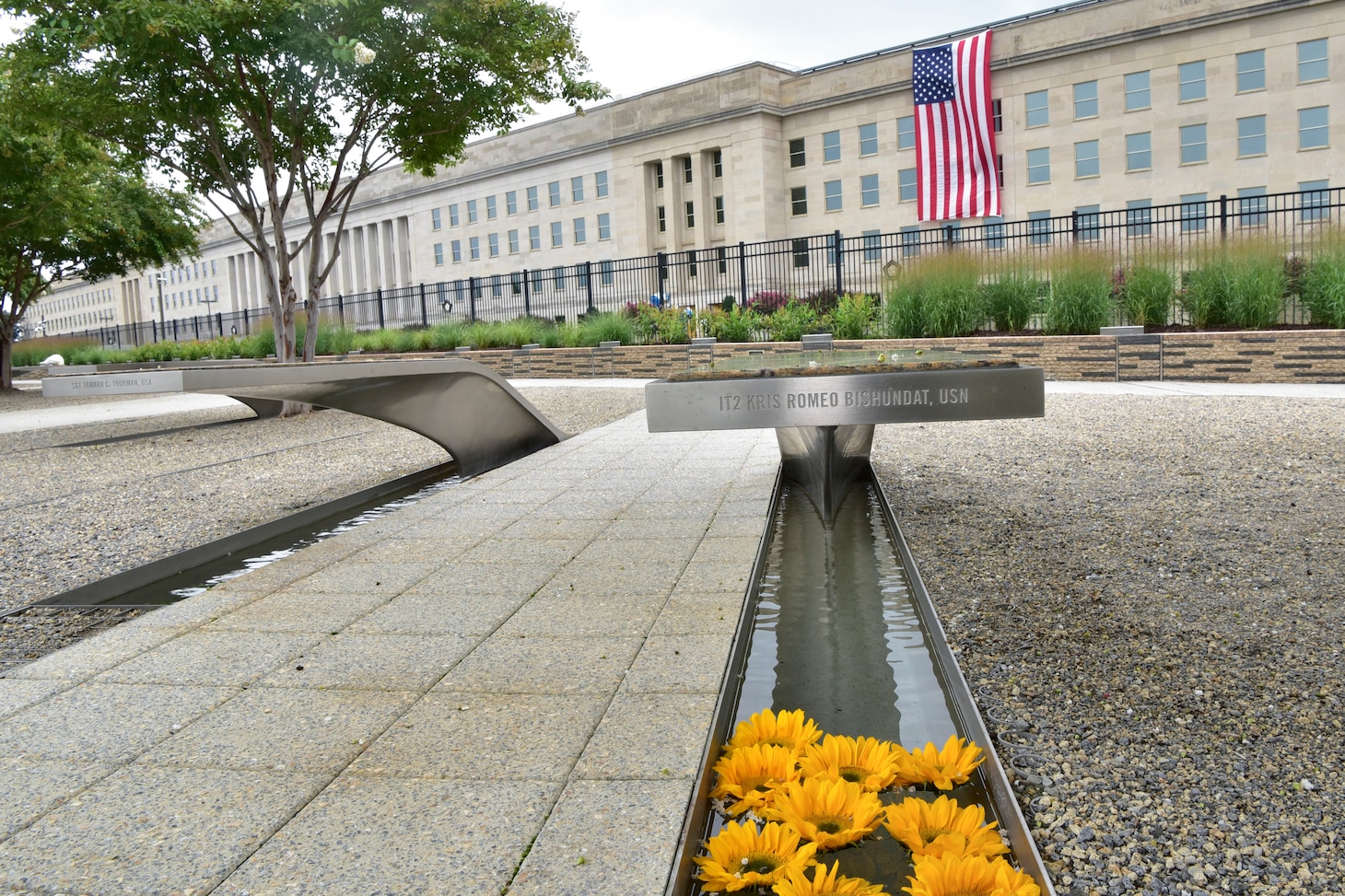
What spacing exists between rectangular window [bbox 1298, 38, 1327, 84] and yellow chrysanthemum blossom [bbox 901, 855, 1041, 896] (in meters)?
41.1

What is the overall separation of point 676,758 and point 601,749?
0.19 metres

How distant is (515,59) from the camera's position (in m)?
12.8

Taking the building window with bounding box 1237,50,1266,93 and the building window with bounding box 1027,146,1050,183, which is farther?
the building window with bounding box 1027,146,1050,183

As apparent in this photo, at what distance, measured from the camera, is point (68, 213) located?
19422mm

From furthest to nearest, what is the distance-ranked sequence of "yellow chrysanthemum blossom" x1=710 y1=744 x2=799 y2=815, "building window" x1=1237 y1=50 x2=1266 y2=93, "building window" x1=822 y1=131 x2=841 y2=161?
1. "building window" x1=822 y1=131 x2=841 y2=161
2. "building window" x1=1237 y1=50 x2=1266 y2=93
3. "yellow chrysanthemum blossom" x1=710 y1=744 x2=799 y2=815

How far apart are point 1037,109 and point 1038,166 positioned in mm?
2316

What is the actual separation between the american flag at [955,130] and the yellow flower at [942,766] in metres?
39.4

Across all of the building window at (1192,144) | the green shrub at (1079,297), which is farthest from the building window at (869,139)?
the green shrub at (1079,297)

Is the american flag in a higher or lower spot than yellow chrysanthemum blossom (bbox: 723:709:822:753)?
higher

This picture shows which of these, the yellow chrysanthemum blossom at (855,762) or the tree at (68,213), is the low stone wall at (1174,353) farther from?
the tree at (68,213)

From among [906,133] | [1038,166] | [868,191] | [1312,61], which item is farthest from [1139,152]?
[868,191]

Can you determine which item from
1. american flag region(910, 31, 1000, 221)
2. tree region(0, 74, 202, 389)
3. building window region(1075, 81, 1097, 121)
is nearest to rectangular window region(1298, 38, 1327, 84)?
building window region(1075, 81, 1097, 121)

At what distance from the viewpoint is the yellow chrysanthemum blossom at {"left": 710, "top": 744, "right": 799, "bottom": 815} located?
2.02 meters

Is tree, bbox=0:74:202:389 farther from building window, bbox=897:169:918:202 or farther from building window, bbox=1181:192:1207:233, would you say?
building window, bbox=1181:192:1207:233
